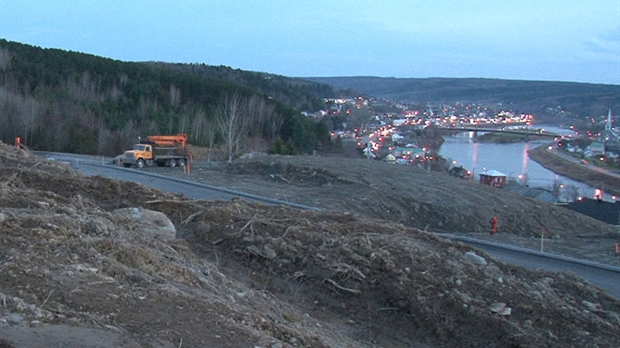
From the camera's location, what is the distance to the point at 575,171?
52.9m

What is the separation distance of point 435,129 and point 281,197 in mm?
64596

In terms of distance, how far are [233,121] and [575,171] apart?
27673 millimetres

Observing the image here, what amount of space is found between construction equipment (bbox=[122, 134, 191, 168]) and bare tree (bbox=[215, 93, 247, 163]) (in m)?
4.17

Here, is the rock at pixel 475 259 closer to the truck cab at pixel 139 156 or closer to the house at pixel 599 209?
the house at pixel 599 209

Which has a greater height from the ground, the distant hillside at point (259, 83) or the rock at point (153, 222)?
the distant hillside at point (259, 83)

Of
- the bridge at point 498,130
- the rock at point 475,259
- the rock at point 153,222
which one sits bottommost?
the bridge at point 498,130

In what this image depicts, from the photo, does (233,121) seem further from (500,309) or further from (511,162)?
(500,309)

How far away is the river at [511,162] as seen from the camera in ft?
142

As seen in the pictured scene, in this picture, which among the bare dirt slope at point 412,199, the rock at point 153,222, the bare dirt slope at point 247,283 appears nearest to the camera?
the bare dirt slope at point 247,283

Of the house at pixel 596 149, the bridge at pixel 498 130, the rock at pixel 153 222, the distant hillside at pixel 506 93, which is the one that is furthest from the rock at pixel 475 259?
the distant hillside at pixel 506 93

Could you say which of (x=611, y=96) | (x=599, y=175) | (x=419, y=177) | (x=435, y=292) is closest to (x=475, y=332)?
(x=435, y=292)

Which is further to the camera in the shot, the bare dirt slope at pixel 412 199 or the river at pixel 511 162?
the river at pixel 511 162

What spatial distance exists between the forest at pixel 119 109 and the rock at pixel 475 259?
3859 centimetres

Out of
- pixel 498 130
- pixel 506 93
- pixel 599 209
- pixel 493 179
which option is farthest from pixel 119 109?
pixel 506 93
